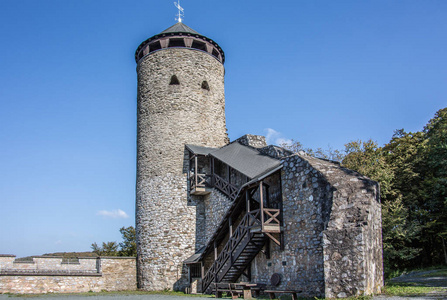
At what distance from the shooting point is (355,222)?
11.7m

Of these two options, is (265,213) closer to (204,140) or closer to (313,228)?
(313,228)

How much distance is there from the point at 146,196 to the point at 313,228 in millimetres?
11325

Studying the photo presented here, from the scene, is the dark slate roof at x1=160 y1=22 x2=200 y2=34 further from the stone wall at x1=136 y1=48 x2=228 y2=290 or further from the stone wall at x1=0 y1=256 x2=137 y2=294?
the stone wall at x1=0 y1=256 x2=137 y2=294

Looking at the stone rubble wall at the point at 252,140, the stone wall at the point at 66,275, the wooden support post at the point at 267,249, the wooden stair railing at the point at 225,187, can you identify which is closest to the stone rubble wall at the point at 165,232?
the stone wall at the point at 66,275

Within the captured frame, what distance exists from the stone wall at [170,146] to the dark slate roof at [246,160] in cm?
248

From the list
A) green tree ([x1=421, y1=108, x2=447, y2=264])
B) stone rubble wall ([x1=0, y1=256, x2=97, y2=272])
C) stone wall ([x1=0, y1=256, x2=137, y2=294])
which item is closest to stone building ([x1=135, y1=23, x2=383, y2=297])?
stone wall ([x1=0, y1=256, x2=137, y2=294])

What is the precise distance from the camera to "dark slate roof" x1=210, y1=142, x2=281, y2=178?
17.3 meters

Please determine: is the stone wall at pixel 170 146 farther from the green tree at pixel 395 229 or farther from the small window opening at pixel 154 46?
the green tree at pixel 395 229

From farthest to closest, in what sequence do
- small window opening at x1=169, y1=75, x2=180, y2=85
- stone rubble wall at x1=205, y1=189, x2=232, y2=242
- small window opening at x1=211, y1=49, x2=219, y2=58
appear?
small window opening at x1=211, y1=49, x2=219, y2=58
small window opening at x1=169, y1=75, x2=180, y2=85
stone rubble wall at x1=205, y1=189, x2=232, y2=242

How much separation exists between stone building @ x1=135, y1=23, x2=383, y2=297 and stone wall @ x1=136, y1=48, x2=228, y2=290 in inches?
2.1

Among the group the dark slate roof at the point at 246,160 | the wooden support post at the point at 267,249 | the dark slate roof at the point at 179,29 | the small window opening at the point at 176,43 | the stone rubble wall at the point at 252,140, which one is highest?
the dark slate roof at the point at 179,29

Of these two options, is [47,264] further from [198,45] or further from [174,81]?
[198,45]

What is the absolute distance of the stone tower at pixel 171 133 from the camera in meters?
21.9

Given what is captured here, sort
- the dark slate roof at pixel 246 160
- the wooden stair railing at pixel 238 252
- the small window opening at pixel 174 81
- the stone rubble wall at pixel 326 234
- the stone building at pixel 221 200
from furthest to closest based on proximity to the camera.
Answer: the small window opening at pixel 174 81, the dark slate roof at pixel 246 160, the wooden stair railing at pixel 238 252, the stone building at pixel 221 200, the stone rubble wall at pixel 326 234
